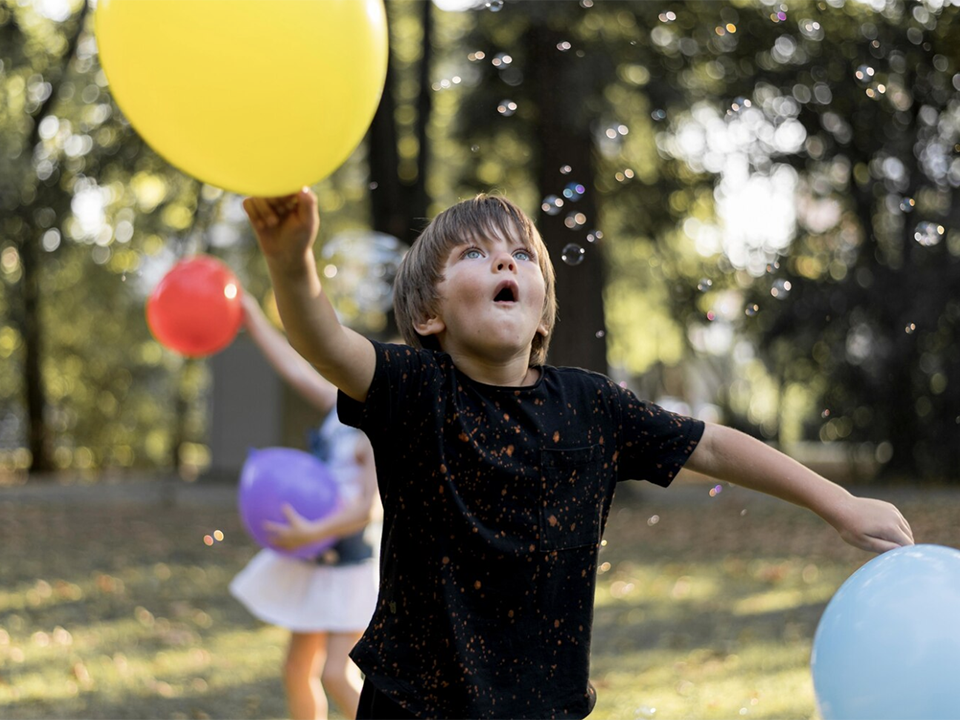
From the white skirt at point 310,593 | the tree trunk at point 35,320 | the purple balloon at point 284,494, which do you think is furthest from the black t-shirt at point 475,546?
the tree trunk at point 35,320

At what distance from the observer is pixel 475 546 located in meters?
2.22

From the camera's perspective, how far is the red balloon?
4723mm

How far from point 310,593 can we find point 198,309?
1.32 m

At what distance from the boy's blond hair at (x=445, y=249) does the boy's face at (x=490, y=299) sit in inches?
0.9

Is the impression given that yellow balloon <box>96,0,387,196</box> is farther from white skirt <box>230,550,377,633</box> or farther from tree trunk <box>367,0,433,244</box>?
tree trunk <box>367,0,433,244</box>

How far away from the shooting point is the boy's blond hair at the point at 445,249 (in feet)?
7.88

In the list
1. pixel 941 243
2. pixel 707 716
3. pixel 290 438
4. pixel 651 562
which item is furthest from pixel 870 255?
pixel 707 716

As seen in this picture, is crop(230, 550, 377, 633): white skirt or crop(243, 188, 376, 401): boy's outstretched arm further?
crop(230, 550, 377, 633): white skirt

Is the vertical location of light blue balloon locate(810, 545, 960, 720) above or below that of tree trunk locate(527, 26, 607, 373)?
above

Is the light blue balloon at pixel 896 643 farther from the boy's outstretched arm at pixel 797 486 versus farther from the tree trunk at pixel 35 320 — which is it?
the tree trunk at pixel 35 320

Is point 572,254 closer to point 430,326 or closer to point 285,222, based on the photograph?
point 430,326

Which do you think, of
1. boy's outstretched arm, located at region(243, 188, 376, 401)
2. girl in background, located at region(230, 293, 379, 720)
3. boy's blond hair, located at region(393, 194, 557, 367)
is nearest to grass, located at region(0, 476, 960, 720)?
girl in background, located at region(230, 293, 379, 720)

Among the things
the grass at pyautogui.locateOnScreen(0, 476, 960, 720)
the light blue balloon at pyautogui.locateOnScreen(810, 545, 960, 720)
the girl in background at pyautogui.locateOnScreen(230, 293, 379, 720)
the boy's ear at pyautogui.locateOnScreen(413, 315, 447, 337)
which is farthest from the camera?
the grass at pyautogui.locateOnScreen(0, 476, 960, 720)

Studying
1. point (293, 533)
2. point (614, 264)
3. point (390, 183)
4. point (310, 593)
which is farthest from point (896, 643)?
point (614, 264)
